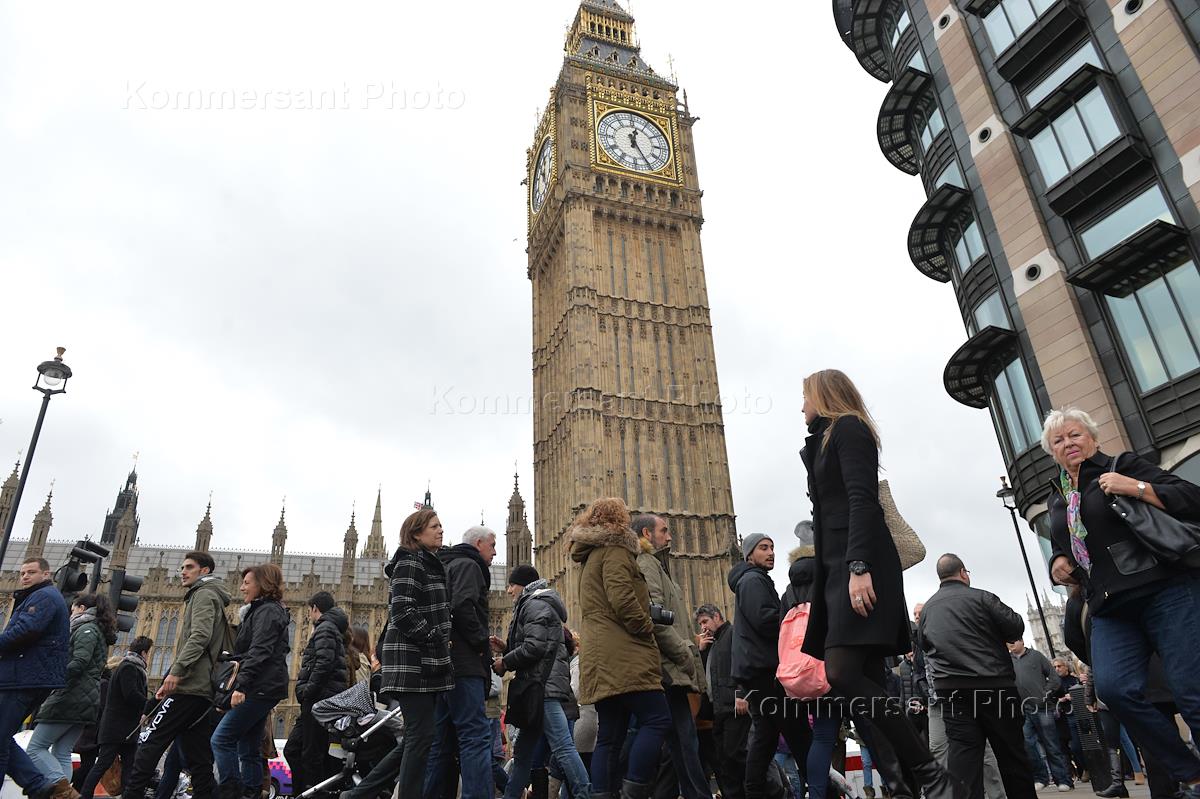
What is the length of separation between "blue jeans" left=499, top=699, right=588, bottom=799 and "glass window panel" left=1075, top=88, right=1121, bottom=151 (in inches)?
678

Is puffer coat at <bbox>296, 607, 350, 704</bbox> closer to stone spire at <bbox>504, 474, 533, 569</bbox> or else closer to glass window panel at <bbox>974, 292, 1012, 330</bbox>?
glass window panel at <bbox>974, 292, 1012, 330</bbox>

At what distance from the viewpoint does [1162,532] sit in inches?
144

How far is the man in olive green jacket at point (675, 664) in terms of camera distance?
564cm

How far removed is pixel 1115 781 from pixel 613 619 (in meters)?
6.31

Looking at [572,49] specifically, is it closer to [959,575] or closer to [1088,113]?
[1088,113]

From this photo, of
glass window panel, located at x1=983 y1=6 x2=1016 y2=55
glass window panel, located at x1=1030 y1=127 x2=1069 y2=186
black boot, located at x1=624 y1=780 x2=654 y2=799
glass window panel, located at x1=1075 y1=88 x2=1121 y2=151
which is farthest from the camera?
glass window panel, located at x1=983 y1=6 x2=1016 y2=55

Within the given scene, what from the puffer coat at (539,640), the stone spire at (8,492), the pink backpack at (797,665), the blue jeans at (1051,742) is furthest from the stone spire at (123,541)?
the pink backpack at (797,665)

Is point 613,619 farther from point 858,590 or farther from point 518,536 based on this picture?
point 518,536

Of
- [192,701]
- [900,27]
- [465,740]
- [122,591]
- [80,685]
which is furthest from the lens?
[900,27]

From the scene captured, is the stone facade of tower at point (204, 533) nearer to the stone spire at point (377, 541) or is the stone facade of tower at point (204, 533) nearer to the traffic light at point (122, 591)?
the stone spire at point (377, 541)

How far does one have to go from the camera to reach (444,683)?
17.8 feet

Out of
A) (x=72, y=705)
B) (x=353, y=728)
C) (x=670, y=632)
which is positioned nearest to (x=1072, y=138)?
(x=670, y=632)

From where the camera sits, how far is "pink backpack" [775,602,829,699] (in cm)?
537

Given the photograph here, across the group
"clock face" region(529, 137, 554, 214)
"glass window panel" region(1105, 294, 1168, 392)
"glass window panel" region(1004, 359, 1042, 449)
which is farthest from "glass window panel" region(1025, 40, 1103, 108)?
"clock face" region(529, 137, 554, 214)
